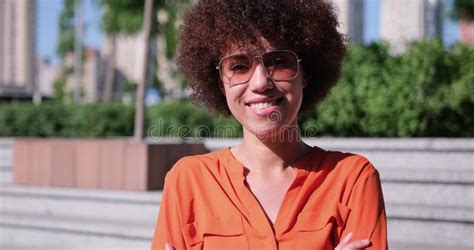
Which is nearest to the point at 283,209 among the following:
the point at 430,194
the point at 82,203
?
the point at 430,194

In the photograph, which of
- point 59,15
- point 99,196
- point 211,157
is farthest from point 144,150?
point 59,15

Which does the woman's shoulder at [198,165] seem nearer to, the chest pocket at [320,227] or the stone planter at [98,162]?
the chest pocket at [320,227]

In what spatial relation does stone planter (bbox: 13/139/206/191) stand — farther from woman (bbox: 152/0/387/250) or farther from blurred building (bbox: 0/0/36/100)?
Answer: blurred building (bbox: 0/0/36/100)

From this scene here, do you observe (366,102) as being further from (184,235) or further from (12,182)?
(184,235)

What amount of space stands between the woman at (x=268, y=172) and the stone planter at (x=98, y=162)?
4.05m

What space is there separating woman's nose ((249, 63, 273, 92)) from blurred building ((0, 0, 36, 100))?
51.3m

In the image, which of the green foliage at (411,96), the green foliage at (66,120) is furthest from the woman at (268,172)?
the green foliage at (66,120)

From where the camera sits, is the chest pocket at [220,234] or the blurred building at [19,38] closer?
the chest pocket at [220,234]

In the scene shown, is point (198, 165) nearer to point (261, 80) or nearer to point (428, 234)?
point (261, 80)

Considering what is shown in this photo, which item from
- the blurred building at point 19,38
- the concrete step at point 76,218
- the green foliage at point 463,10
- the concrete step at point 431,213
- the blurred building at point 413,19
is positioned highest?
the blurred building at point 19,38

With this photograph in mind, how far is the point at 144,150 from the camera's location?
5.89m

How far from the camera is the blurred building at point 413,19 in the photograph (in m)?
12.7

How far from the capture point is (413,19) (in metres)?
14.7

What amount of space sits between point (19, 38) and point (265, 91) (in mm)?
55380
